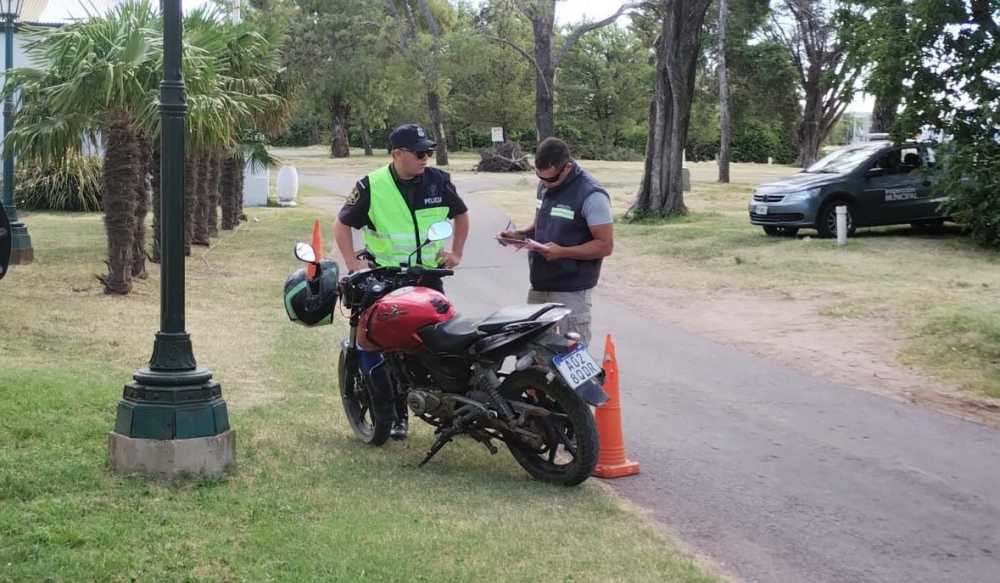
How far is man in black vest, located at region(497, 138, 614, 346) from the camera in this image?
22.1ft

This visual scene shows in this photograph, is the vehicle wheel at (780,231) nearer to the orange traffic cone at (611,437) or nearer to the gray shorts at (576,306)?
the gray shorts at (576,306)

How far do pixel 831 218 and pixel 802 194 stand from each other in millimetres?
671

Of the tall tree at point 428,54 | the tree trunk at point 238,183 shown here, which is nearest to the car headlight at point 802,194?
the tree trunk at point 238,183

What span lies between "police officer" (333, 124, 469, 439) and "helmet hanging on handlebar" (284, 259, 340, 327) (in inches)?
11.4

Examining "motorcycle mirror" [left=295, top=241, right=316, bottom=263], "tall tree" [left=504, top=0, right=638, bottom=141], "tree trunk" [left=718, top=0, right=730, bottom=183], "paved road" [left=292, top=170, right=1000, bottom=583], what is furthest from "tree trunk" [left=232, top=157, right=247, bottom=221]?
"tree trunk" [left=718, top=0, right=730, bottom=183]

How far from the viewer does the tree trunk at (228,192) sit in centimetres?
2297

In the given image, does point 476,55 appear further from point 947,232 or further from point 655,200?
point 947,232

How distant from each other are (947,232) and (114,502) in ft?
61.9

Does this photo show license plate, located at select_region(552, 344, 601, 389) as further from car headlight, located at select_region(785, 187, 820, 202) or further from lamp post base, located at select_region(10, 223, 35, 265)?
car headlight, located at select_region(785, 187, 820, 202)

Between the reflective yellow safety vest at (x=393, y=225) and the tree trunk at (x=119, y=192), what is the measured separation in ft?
25.4

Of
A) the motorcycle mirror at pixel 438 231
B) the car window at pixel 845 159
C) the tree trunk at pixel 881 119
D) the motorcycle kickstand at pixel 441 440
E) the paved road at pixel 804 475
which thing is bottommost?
the paved road at pixel 804 475

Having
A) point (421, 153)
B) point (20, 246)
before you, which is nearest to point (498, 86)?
point (20, 246)

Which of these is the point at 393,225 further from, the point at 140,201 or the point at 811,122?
the point at 811,122

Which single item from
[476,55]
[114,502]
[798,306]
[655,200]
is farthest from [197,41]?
[476,55]
